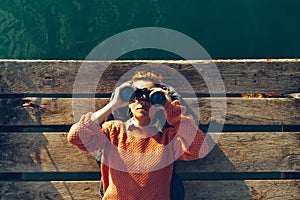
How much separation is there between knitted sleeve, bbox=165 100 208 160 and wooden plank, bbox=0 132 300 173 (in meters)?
0.29

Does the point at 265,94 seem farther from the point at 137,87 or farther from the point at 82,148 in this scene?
the point at 82,148

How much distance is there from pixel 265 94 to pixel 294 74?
0.25m

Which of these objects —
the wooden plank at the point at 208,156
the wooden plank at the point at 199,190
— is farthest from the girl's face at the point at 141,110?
the wooden plank at the point at 199,190

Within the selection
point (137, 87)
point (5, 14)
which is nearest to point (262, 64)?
point (137, 87)

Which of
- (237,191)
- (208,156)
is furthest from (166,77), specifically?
(237,191)

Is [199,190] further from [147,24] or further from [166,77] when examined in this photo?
[147,24]

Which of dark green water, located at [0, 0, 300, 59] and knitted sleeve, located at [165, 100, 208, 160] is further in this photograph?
dark green water, located at [0, 0, 300, 59]

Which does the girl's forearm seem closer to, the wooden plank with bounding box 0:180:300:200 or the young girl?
the young girl

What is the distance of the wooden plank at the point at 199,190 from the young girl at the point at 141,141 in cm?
30

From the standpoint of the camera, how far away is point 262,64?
3.08 m

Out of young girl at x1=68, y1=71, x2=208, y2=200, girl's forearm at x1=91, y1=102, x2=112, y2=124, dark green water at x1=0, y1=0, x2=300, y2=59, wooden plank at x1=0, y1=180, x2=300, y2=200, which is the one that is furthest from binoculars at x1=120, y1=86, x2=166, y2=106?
dark green water at x1=0, y1=0, x2=300, y2=59

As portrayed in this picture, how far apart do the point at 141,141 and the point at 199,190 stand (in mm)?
619

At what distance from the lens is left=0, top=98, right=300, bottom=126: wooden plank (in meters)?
3.07

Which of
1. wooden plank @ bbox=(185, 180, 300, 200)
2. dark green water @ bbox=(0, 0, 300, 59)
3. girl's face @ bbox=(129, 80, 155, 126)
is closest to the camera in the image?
girl's face @ bbox=(129, 80, 155, 126)
